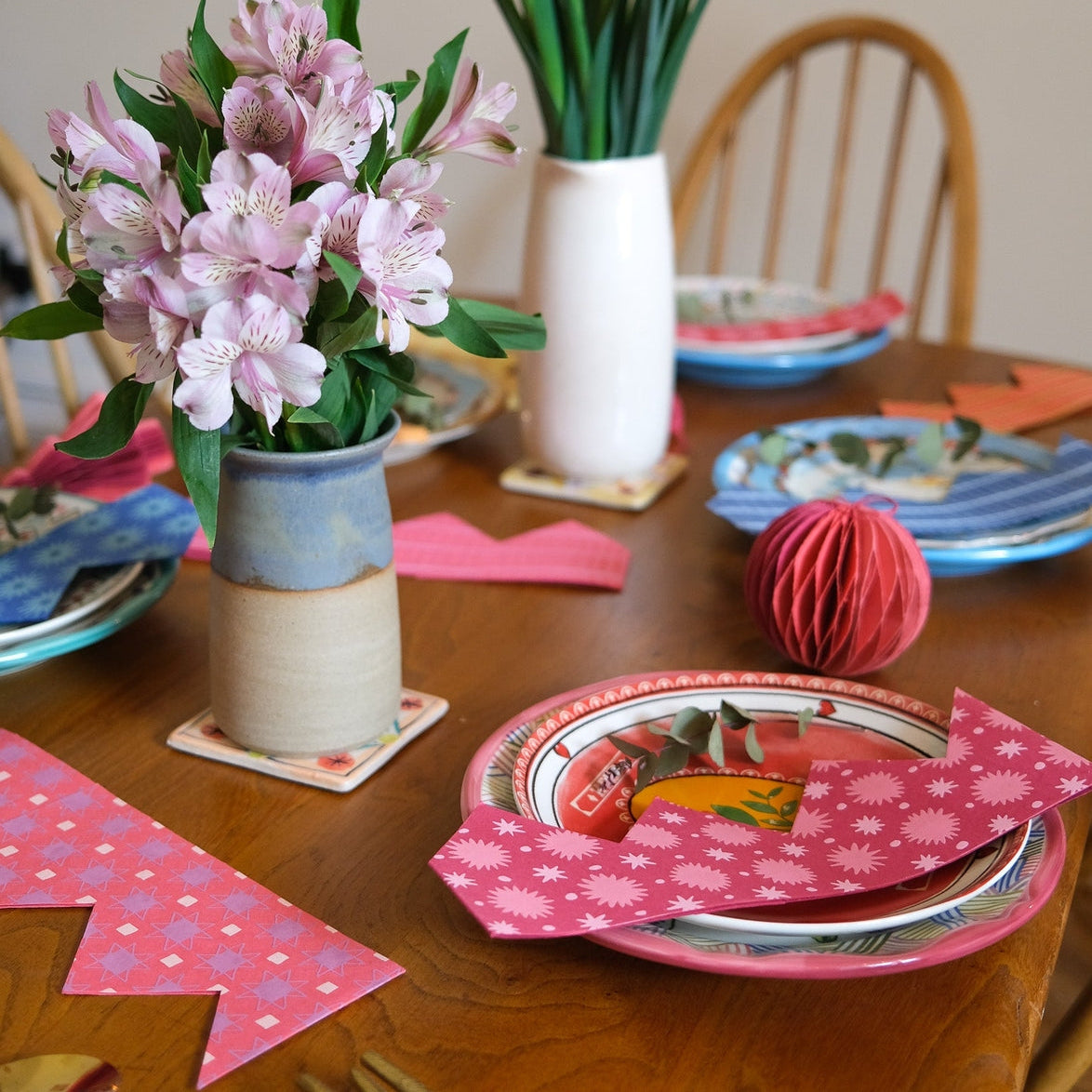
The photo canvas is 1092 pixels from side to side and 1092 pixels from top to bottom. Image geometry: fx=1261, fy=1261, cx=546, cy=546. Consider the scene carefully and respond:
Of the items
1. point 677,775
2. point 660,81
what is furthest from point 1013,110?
point 677,775

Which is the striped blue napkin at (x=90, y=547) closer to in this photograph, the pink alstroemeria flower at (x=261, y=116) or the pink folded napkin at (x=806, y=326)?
the pink alstroemeria flower at (x=261, y=116)

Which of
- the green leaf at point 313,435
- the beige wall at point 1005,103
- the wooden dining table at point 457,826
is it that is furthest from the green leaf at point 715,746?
the beige wall at point 1005,103

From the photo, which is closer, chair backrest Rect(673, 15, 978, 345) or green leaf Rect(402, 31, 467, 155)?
green leaf Rect(402, 31, 467, 155)

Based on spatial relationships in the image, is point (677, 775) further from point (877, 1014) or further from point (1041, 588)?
point (1041, 588)

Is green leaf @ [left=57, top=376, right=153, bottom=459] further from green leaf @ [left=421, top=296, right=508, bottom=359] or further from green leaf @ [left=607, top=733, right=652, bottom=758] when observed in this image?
green leaf @ [left=607, top=733, right=652, bottom=758]

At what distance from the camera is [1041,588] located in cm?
88

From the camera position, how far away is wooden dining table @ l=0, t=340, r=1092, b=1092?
1.55ft

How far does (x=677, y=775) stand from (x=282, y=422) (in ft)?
0.86

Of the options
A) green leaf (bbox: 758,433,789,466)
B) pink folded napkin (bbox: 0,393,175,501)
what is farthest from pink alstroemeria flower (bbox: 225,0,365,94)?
green leaf (bbox: 758,433,789,466)

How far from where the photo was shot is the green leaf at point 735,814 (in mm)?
601

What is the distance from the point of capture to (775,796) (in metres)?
0.62

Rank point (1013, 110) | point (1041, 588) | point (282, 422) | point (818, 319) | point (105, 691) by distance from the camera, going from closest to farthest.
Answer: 1. point (282, 422)
2. point (105, 691)
3. point (1041, 588)
4. point (818, 319)
5. point (1013, 110)

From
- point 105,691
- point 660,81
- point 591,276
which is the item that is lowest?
point 105,691

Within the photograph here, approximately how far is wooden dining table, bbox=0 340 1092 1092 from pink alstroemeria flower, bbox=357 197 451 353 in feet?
0.80
